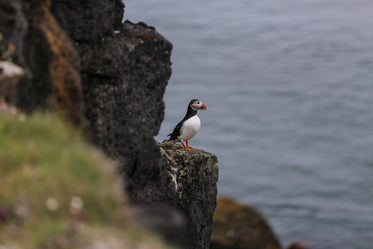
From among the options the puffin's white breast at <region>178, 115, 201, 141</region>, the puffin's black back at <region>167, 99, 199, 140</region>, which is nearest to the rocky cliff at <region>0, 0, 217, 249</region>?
the puffin's white breast at <region>178, 115, 201, 141</region>

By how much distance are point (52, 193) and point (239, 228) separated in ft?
75.7

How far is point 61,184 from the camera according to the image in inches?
237

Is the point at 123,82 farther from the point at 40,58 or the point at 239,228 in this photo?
the point at 239,228

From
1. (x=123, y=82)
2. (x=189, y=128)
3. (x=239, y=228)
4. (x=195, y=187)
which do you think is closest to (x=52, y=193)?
(x=123, y=82)

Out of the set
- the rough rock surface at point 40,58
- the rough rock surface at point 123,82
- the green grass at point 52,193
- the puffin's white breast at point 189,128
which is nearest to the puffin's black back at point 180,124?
the puffin's white breast at point 189,128

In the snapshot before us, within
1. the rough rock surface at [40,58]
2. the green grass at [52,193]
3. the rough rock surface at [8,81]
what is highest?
the rough rock surface at [40,58]

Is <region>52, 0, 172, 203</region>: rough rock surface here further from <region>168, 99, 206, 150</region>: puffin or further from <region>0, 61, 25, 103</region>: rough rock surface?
<region>168, 99, 206, 150</region>: puffin

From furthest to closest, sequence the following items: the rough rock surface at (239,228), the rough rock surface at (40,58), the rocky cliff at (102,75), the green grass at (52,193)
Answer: the rough rock surface at (239,228), the rocky cliff at (102,75), the rough rock surface at (40,58), the green grass at (52,193)

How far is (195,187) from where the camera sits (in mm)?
14844

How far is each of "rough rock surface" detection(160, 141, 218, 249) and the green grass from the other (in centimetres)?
748

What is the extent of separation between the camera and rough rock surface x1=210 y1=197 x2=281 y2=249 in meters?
27.6

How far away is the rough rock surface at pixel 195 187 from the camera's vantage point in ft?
47.7

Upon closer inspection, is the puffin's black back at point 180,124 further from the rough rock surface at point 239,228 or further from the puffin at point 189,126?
the rough rock surface at point 239,228

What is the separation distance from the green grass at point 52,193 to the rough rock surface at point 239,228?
21.2 m
